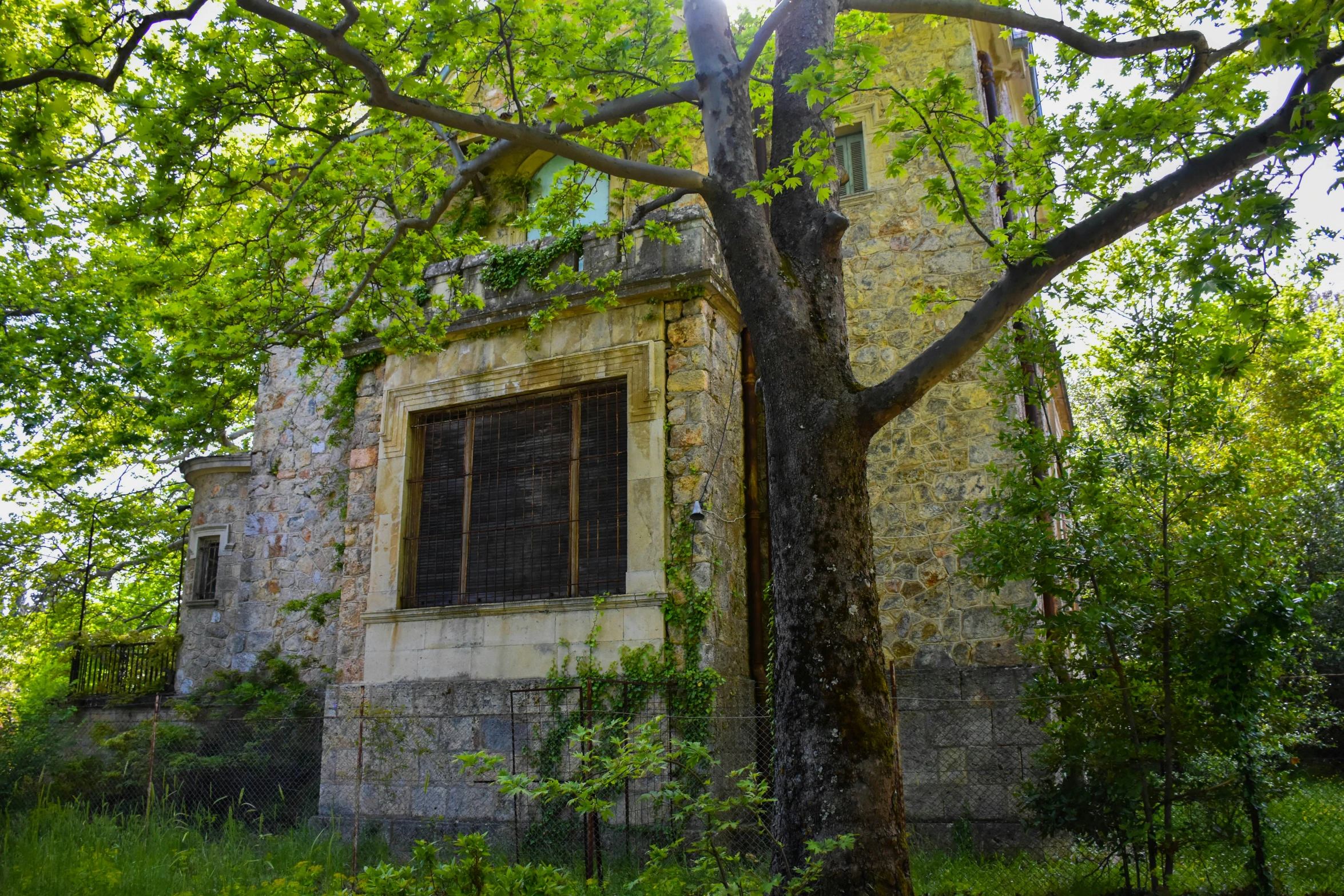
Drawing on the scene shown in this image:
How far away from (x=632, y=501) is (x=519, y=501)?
4.53 ft

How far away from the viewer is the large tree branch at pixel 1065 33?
22.2 ft

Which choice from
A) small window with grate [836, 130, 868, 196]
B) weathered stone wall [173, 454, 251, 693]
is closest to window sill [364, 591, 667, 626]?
weathered stone wall [173, 454, 251, 693]

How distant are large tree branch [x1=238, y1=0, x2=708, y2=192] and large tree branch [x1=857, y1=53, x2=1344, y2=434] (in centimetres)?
183

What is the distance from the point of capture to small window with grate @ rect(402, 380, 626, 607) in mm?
9305

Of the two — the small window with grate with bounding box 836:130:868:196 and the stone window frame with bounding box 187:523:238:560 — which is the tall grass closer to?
the stone window frame with bounding box 187:523:238:560

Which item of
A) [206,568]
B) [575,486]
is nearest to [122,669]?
[206,568]

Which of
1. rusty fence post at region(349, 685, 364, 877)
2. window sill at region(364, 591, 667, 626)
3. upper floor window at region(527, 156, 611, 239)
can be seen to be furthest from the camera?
upper floor window at region(527, 156, 611, 239)

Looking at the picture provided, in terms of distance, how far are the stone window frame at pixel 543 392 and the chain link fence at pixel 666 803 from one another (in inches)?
36.5

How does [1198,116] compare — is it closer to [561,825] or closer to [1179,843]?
[1179,843]

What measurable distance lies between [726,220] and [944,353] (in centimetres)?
159

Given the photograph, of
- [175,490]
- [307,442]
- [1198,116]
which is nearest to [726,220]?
[1198,116]

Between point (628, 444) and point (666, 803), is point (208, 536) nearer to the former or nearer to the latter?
point (628, 444)

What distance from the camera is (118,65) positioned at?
662 centimetres

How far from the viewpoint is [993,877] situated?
23.6 ft
